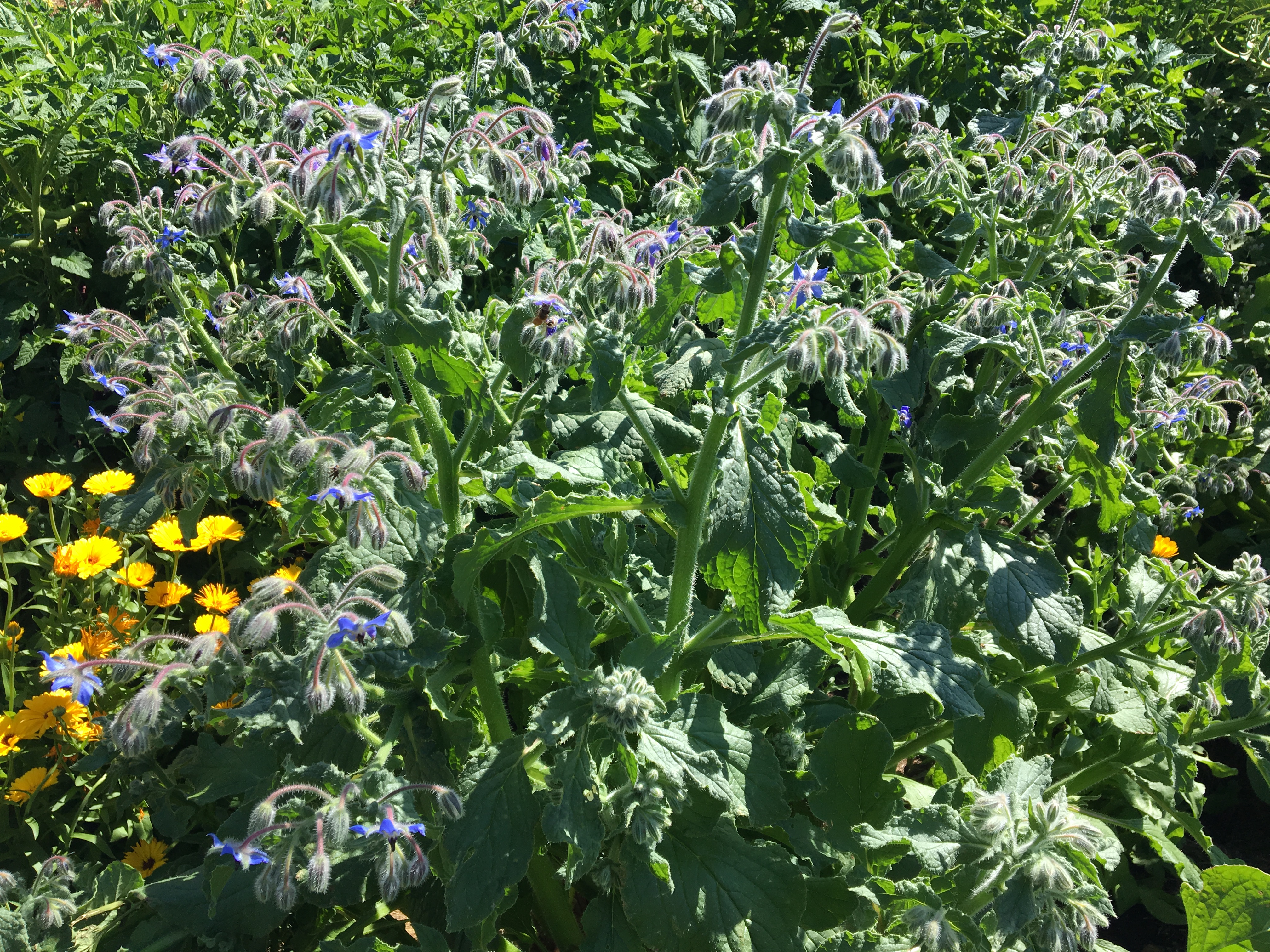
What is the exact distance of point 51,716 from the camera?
2.70 metres

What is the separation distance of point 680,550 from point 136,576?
2.00 meters

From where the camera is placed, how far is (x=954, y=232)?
2729 millimetres

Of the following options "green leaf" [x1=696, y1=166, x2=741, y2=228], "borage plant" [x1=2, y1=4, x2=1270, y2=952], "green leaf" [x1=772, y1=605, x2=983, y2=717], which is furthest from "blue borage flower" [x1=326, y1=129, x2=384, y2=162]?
"green leaf" [x1=772, y1=605, x2=983, y2=717]

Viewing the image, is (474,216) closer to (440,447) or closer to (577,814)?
(440,447)

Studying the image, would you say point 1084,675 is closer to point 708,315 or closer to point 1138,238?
point 1138,238

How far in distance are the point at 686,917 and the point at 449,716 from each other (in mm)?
621

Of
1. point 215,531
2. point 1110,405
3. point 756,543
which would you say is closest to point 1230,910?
point 1110,405

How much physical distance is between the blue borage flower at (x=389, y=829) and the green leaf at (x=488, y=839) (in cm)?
12

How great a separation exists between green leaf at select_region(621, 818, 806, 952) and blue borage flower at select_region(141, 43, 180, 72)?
239cm

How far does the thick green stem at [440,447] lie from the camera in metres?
1.97

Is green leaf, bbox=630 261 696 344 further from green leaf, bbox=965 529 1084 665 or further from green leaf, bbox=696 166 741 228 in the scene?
green leaf, bbox=965 529 1084 665

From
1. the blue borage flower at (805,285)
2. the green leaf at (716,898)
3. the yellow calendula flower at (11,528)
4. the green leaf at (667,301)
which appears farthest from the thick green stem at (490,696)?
the yellow calendula flower at (11,528)

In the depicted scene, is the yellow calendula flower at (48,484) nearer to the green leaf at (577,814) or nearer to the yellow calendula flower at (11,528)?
the yellow calendula flower at (11,528)

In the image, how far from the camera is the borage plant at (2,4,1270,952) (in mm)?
1771
